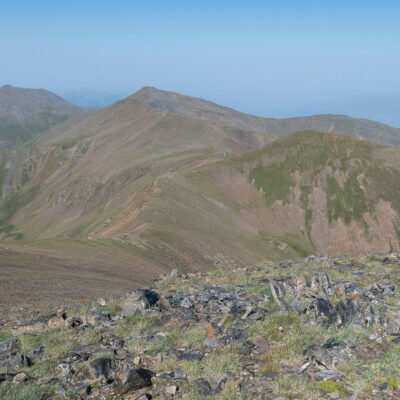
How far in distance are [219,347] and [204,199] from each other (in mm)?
71360

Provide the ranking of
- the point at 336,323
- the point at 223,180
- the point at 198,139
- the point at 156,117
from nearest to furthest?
the point at 336,323, the point at 223,180, the point at 198,139, the point at 156,117

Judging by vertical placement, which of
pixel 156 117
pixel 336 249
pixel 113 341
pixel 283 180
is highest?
pixel 156 117

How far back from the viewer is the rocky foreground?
8.07 m

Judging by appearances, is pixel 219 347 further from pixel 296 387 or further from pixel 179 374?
pixel 296 387

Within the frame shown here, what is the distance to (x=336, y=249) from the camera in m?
87.8

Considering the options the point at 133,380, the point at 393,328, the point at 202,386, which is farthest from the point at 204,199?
the point at 202,386

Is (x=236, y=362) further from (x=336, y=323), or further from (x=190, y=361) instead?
(x=336, y=323)

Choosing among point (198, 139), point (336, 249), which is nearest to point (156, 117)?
point (198, 139)

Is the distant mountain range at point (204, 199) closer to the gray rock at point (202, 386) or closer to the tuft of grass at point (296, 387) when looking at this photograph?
the gray rock at point (202, 386)

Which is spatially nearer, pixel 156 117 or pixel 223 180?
pixel 223 180

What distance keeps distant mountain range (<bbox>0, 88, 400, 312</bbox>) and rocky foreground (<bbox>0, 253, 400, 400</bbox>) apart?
1654 centimetres

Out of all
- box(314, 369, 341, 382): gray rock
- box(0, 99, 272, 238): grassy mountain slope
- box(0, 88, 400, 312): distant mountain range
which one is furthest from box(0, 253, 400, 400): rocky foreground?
box(0, 99, 272, 238): grassy mountain slope

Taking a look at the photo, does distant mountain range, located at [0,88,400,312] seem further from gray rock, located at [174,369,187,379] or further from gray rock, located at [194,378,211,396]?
gray rock, located at [194,378,211,396]

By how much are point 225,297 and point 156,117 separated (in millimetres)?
170336
